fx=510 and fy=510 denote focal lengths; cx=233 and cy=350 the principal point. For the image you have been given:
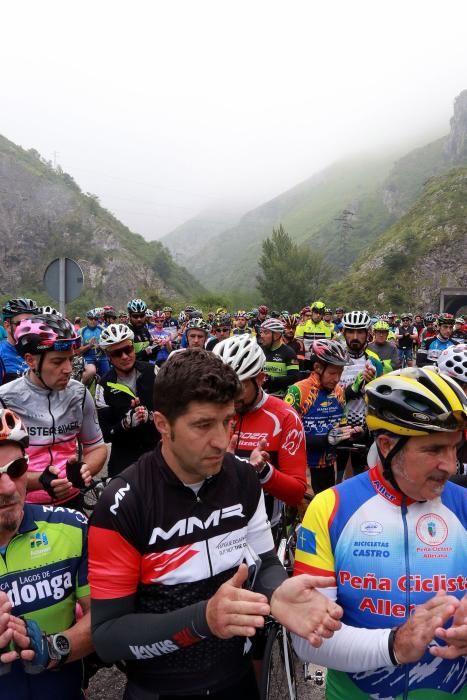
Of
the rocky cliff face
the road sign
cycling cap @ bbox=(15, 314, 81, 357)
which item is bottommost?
cycling cap @ bbox=(15, 314, 81, 357)

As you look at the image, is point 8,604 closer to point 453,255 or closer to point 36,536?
point 36,536

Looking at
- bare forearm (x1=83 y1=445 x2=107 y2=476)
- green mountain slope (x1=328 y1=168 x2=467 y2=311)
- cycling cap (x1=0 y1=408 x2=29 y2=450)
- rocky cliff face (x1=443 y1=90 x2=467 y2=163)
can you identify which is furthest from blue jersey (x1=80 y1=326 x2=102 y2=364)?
rocky cliff face (x1=443 y1=90 x2=467 y2=163)

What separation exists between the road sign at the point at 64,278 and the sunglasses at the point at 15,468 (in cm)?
650

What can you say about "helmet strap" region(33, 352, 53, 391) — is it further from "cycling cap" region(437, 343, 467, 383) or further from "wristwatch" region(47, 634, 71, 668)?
"cycling cap" region(437, 343, 467, 383)

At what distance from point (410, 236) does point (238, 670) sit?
75.4 meters

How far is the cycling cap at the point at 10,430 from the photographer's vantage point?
2271mm

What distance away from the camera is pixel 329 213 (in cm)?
18938

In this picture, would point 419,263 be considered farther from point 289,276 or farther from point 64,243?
point 64,243

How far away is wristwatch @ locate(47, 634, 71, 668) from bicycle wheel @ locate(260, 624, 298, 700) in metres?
1.19

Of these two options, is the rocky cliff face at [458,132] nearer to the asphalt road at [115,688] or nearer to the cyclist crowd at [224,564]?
the asphalt road at [115,688]

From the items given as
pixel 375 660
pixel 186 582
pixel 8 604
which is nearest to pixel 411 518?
pixel 375 660

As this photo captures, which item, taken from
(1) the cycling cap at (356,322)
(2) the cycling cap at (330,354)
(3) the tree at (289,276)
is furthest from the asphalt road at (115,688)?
(3) the tree at (289,276)

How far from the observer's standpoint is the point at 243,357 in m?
3.79

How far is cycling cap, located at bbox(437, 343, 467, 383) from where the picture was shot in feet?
13.5
